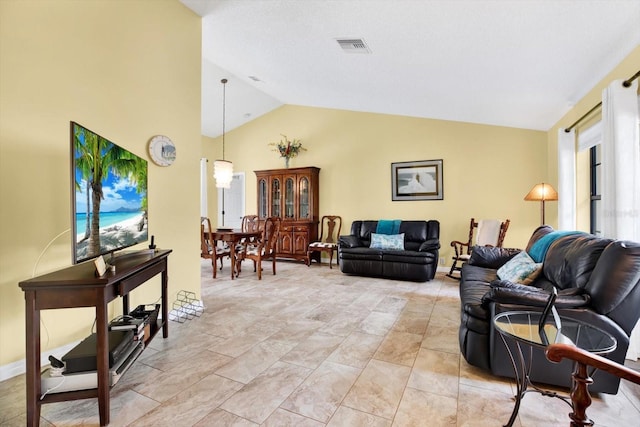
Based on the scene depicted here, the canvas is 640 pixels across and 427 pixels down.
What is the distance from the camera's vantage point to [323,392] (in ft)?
6.08

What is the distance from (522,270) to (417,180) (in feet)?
10.4

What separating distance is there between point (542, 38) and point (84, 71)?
3.60 meters

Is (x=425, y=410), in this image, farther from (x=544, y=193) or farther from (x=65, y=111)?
(x=544, y=193)

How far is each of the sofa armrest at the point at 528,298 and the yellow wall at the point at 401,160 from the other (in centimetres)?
359

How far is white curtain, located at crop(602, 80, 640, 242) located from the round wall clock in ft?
12.5

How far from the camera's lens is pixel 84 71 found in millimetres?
2338

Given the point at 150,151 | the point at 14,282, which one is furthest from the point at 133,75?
the point at 14,282

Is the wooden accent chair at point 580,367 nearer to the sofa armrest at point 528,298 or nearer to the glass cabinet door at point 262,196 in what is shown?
the sofa armrest at point 528,298

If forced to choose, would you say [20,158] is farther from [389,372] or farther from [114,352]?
[389,372]

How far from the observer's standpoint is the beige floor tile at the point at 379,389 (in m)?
1.71

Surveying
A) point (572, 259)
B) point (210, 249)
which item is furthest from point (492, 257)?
point (210, 249)

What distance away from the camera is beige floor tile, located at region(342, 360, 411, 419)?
1714 millimetres

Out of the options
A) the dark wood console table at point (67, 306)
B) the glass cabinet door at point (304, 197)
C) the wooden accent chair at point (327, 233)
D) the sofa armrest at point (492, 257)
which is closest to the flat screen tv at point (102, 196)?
the dark wood console table at point (67, 306)

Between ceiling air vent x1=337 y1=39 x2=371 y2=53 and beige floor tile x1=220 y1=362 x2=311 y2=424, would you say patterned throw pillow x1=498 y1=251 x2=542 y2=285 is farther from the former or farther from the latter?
ceiling air vent x1=337 y1=39 x2=371 y2=53
